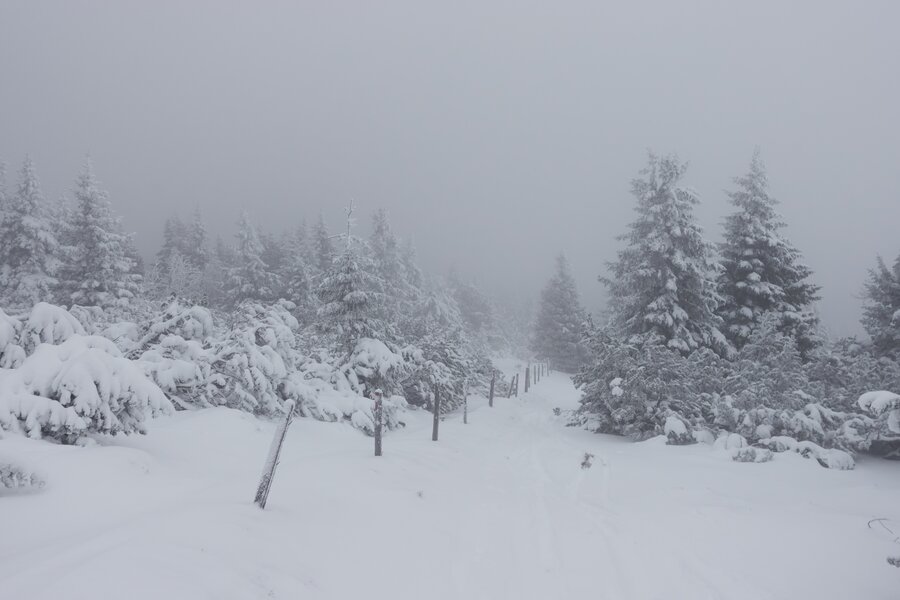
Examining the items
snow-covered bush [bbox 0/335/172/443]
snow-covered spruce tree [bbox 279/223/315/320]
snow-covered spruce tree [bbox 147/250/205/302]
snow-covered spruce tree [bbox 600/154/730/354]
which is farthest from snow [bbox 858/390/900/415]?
snow-covered spruce tree [bbox 147/250/205/302]

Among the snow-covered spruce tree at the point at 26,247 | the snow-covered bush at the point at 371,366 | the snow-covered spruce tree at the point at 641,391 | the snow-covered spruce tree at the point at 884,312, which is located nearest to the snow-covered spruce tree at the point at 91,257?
the snow-covered spruce tree at the point at 26,247

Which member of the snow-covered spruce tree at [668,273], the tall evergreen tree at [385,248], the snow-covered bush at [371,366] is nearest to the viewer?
the snow-covered bush at [371,366]

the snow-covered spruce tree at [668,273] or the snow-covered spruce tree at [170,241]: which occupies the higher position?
the snow-covered spruce tree at [170,241]

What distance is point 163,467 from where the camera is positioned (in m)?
5.57

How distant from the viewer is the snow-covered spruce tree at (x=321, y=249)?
3756 centimetres

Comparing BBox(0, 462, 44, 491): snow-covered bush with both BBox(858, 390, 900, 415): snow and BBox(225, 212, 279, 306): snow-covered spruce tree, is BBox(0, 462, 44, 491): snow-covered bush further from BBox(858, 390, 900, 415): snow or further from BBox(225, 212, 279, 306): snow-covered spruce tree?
BBox(225, 212, 279, 306): snow-covered spruce tree

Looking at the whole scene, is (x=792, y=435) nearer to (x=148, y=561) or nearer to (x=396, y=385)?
(x=396, y=385)

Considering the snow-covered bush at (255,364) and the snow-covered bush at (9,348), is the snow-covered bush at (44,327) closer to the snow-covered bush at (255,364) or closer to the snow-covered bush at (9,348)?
the snow-covered bush at (9,348)

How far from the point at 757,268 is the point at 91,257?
1261 inches

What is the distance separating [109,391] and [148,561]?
3.15 meters

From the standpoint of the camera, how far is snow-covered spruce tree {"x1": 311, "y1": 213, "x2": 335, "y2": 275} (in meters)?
37.6

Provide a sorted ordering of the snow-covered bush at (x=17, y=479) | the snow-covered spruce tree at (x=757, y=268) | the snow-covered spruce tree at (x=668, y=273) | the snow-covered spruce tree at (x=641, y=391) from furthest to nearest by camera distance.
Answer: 1. the snow-covered spruce tree at (x=757, y=268)
2. the snow-covered spruce tree at (x=668, y=273)
3. the snow-covered spruce tree at (x=641, y=391)
4. the snow-covered bush at (x=17, y=479)

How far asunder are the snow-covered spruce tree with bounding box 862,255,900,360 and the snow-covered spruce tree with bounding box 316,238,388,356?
1683cm

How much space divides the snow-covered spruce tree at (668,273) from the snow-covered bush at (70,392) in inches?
618
